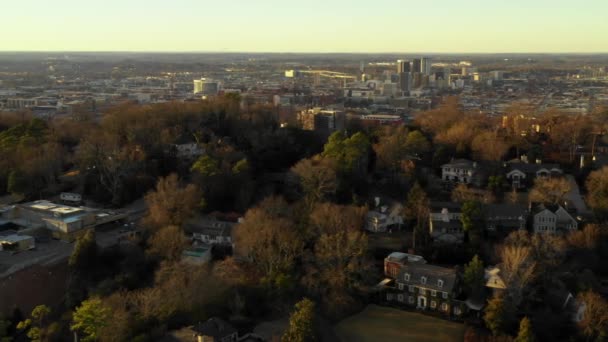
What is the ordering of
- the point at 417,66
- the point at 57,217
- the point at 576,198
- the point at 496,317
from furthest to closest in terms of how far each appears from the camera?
the point at 417,66, the point at 576,198, the point at 57,217, the point at 496,317

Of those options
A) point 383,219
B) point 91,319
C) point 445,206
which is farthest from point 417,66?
point 91,319

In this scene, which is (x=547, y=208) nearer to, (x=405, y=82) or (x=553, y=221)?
(x=553, y=221)

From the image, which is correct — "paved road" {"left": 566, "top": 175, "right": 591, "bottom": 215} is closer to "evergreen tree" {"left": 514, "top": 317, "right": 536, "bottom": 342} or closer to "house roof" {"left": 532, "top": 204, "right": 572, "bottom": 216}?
"house roof" {"left": 532, "top": 204, "right": 572, "bottom": 216}

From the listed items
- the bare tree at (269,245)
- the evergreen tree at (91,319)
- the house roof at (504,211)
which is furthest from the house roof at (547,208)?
the evergreen tree at (91,319)

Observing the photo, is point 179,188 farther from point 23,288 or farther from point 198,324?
point 198,324

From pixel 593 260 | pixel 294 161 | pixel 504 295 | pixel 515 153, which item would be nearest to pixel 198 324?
pixel 504 295

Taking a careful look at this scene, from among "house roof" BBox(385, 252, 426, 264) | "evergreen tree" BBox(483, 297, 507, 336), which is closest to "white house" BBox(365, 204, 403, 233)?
"house roof" BBox(385, 252, 426, 264)
